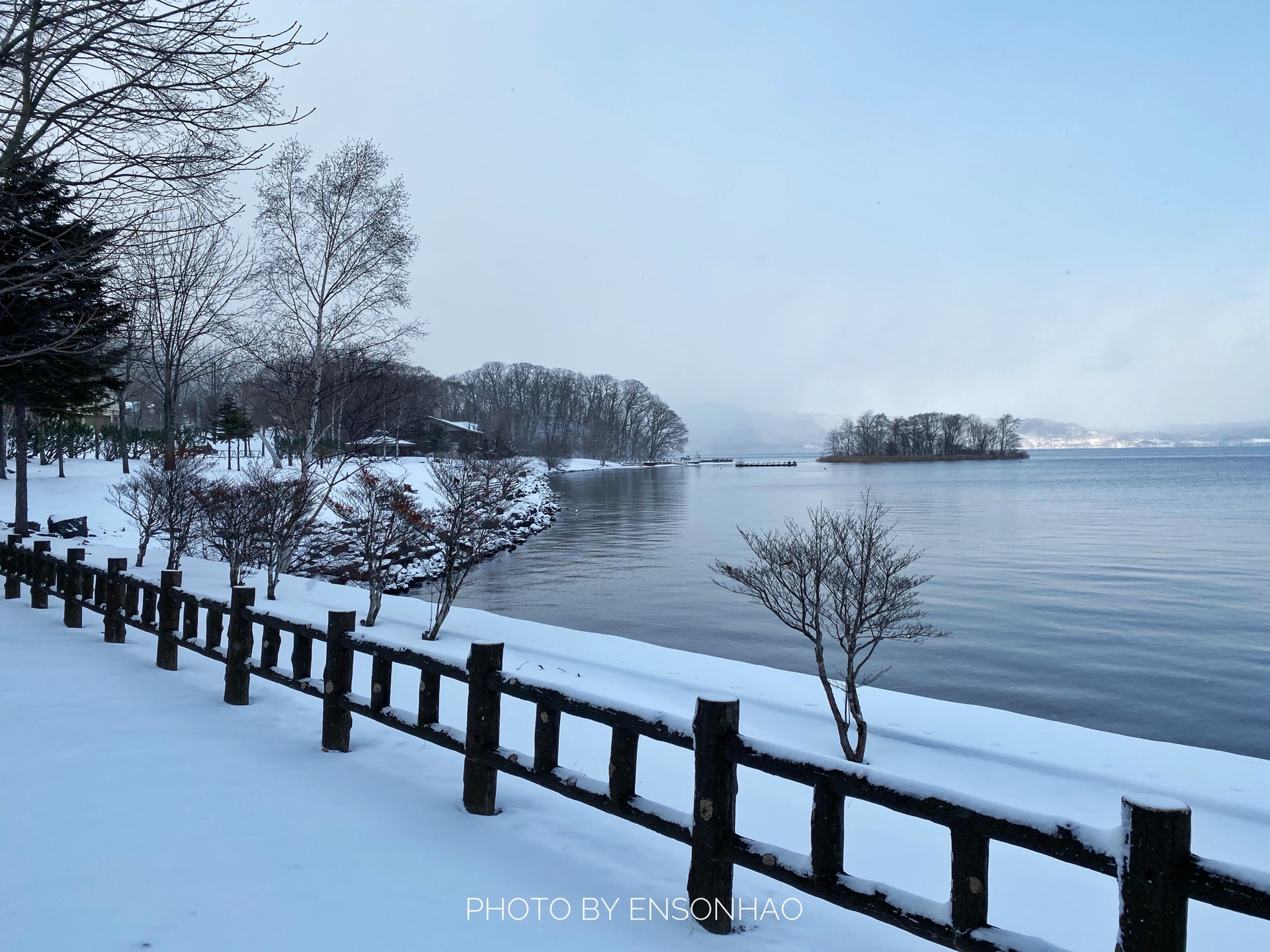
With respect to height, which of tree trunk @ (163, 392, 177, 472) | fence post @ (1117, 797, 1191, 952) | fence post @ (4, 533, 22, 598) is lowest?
fence post @ (4, 533, 22, 598)

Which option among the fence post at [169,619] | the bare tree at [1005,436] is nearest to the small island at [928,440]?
the bare tree at [1005,436]

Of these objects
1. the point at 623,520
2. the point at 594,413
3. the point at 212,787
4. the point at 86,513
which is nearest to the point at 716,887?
the point at 212,787

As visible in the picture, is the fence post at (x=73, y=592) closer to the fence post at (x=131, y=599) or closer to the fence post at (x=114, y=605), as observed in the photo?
the fence post at (x=114, y=605)

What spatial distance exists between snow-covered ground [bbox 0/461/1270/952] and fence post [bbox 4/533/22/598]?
172cm

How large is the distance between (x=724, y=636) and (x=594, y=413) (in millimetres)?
143773

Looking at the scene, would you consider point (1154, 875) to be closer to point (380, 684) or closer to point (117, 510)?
point (380, 684)

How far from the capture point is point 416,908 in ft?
11.1

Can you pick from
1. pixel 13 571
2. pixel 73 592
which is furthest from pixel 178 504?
pixel 73 592

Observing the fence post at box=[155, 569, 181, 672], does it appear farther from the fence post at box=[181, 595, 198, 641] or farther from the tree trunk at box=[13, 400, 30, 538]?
the tree trunk at box=[13, 400, 30, 538]

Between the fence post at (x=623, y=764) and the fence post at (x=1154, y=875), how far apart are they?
6.55ft

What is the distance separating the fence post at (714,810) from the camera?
3.29 m

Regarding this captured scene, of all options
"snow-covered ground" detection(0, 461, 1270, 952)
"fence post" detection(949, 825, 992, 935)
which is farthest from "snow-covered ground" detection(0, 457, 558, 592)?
"fence post" detection(949, 825, 992, 935)

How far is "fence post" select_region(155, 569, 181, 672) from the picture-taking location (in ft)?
23.8

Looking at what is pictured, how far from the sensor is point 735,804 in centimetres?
370
